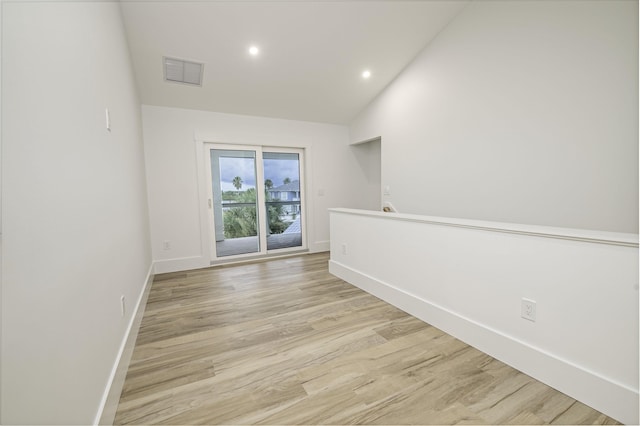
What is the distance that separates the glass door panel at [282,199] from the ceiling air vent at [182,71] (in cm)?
155

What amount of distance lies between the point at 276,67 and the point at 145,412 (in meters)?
3.62

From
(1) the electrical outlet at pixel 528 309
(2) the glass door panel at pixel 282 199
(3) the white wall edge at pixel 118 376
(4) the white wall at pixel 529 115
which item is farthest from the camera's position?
(2) the glass door panel at pixel 282 199

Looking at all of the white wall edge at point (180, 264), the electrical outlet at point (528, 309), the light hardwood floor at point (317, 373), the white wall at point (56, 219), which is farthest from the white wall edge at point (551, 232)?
the white wall edge at point (180, 264)

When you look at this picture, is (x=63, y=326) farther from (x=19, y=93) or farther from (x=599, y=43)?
(x=599, y=43)

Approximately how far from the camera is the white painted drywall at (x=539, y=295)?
128 cm

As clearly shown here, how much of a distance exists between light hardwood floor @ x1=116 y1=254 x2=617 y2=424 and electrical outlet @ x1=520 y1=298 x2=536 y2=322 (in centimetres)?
35

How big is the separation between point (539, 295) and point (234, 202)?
13.2 feet

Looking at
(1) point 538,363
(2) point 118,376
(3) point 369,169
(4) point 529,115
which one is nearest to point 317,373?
(2) point 118,376

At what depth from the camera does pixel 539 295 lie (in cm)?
156

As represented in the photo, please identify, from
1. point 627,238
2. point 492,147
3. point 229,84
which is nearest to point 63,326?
point 627,238

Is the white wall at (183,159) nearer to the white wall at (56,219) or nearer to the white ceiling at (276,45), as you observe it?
the white ceiling at (276,45)

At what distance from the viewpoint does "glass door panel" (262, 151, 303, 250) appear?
470 centimetres

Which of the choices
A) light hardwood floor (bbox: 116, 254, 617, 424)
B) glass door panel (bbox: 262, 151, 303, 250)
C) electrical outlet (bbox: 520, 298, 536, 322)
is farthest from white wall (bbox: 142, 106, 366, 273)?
electrical outlet (bbox: 520, 298, 536, 322)

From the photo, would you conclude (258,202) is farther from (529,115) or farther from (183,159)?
(529,115)
